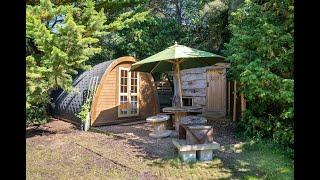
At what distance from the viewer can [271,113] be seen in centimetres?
847

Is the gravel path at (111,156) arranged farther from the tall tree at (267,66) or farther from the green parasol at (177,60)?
the green parasol at (177,60)

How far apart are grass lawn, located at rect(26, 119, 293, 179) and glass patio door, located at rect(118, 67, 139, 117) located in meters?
3.53

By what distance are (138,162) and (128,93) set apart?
19.2ft

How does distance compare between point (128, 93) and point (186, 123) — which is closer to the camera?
point (186, 123)

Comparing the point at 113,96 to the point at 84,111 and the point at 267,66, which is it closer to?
the point at 84,111

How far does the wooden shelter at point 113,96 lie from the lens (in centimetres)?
1123

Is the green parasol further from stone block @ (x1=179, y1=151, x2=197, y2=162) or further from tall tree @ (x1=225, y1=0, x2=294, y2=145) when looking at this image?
stone block @ (x1=179, y1=151, x2=197, y2=162)

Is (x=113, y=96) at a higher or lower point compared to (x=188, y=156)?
higher

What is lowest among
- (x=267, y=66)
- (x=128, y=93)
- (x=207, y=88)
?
(x=128, y=93)

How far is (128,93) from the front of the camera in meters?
12.1

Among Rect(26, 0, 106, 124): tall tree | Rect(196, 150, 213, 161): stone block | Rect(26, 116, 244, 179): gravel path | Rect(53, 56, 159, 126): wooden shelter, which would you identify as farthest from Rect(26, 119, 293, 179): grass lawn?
Rect(53, 56, 159, 126): wooden shelter

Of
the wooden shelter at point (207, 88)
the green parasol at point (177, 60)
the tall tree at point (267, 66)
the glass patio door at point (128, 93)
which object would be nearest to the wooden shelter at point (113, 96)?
the glass patio door at point (128, 93)

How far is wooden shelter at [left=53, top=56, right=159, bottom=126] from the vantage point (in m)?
11.2

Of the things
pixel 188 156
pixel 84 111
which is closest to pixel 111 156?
pixel 188 156
